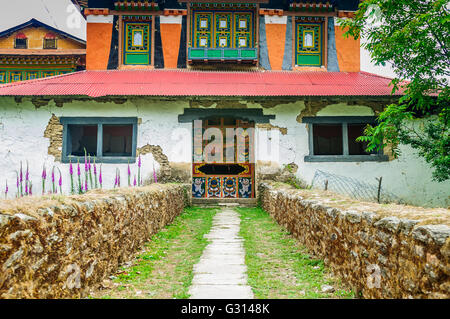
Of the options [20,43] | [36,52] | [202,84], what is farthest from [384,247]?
[20,43]

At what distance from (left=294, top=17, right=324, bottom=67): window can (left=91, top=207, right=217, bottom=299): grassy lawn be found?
930cm

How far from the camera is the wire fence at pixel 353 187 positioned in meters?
11.9

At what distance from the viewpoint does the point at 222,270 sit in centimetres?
469

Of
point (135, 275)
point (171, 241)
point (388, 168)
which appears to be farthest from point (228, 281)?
point (388, 168)

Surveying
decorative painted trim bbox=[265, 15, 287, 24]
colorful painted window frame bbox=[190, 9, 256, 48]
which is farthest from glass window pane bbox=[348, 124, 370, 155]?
Answer: colorful painted window frame bbox=[190, 9, 256, 48]

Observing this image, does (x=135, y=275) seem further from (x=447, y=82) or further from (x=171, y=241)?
(x=447, y=82)

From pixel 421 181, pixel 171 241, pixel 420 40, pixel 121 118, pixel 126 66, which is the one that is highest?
pixel 126 66

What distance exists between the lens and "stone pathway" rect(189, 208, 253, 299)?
382 cm

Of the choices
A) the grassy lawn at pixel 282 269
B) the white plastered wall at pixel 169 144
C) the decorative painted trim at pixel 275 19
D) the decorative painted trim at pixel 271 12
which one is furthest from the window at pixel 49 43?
the grassy lawn at pixel 282 269

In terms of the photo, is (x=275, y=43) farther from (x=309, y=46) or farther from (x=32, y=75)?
(x=32, y=75)

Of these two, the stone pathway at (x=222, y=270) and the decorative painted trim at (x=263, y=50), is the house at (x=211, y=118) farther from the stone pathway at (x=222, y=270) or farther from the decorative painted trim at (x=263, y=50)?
the stone pathway at (x=222, y=270)

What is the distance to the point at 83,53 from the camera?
17406 millimetres

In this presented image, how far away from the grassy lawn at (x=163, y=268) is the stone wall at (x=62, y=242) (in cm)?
22

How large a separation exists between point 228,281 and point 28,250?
2351 mm
